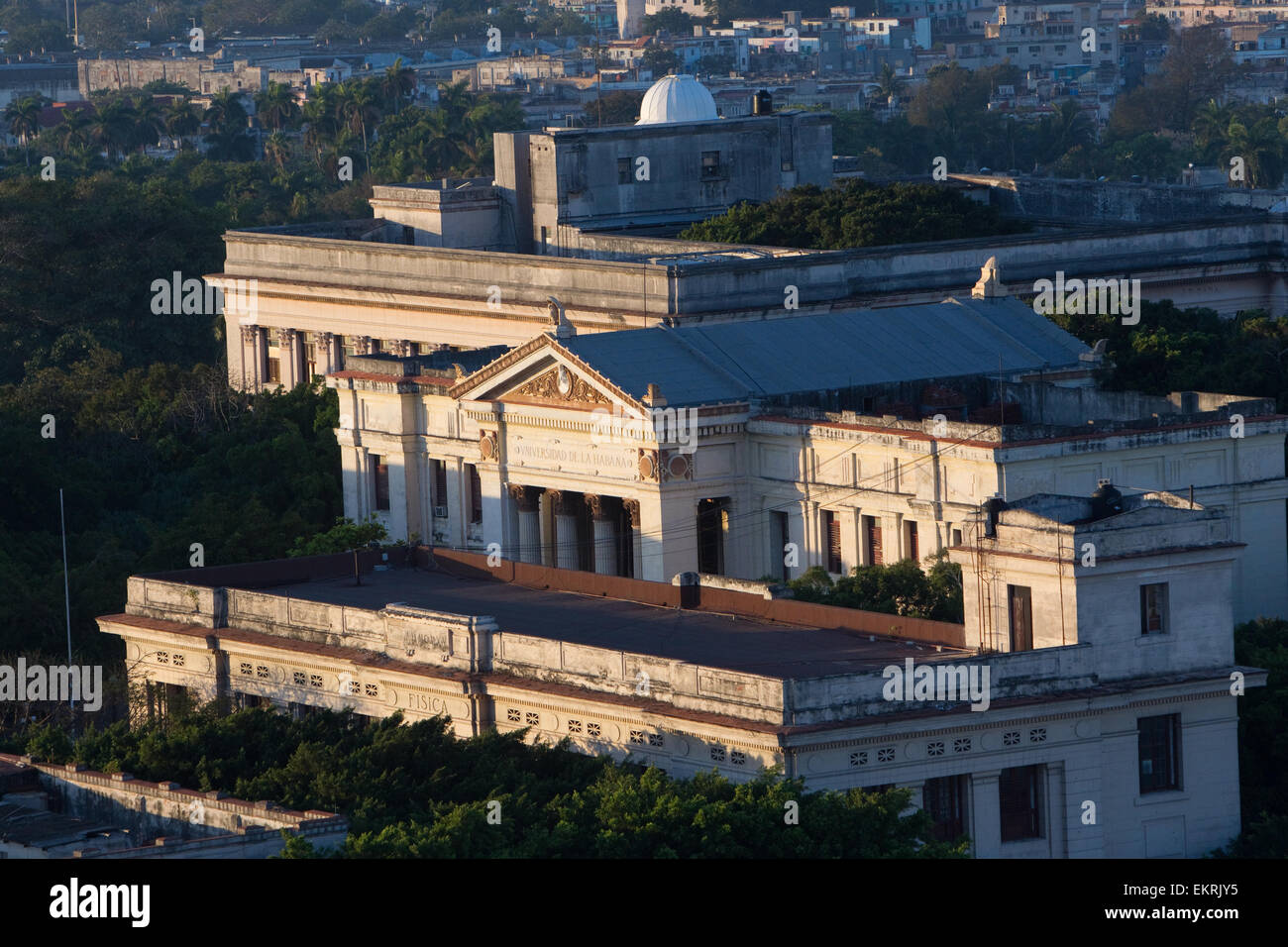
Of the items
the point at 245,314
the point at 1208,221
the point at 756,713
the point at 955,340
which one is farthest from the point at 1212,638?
the point at 245,314

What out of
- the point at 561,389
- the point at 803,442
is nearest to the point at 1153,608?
the point at 803,442

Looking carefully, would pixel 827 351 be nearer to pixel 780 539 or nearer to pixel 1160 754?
pixel 780 539

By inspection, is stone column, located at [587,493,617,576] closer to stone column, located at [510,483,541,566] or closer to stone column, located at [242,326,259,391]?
stone column, located at [510,483,541,566]

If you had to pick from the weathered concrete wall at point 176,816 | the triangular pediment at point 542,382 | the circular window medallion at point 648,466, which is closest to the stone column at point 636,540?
the circular window medallion at point 648,466

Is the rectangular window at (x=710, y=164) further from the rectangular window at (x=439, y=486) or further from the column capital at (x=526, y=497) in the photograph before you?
the column capital at (x=526, y=497)

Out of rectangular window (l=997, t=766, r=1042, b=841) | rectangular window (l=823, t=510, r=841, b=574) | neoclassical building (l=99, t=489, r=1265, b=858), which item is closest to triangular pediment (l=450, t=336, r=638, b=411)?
rectangular window (l=823, t=510, r=841, b=574)
